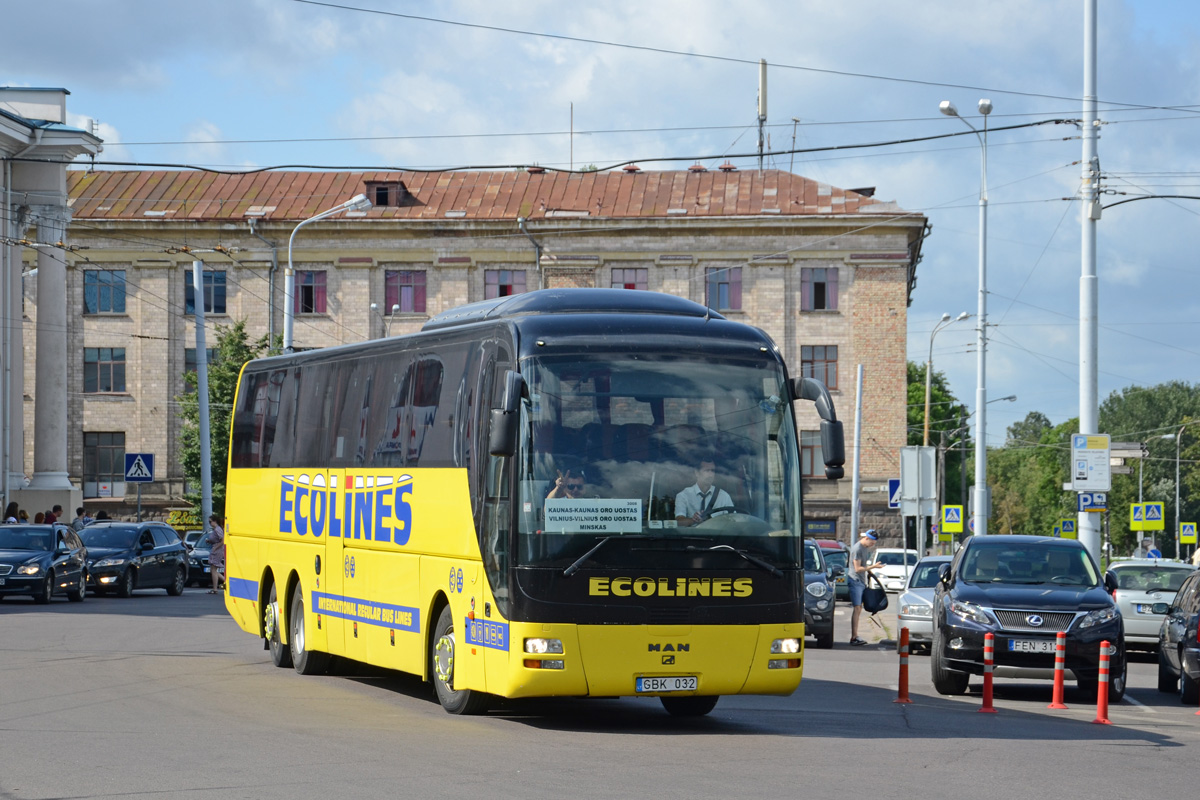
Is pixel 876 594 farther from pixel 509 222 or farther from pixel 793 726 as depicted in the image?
pixel 509 222

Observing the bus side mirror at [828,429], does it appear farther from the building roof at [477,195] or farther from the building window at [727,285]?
the building window at [727,285]

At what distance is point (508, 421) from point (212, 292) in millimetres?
57140

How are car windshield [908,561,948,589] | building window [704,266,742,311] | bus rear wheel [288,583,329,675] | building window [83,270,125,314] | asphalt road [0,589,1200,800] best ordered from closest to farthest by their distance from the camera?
asphalt road [0,589,1200,800]
bus rear wheel [288,583,329,675]
car windshield [908,561,948,589]
building window [704,266,742,311]
building window [83,270,125,314]

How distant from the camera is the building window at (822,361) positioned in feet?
215

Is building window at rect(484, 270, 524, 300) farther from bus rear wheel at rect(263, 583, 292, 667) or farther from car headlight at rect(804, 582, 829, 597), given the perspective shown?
bus rear wheel at rect(263, 583, 292, 667)

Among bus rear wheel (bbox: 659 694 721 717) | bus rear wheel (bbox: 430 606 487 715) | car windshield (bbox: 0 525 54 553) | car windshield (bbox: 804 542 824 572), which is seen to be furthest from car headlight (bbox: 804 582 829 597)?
car windshield (bbox: 0 525 54 553)

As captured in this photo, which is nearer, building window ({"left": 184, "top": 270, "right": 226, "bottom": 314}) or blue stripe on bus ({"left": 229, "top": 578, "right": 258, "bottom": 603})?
blue stripe on bus ({"left": 229, "top": 578, "right": 258, "bottom": 603})

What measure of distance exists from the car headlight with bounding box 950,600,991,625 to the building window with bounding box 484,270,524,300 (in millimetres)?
50009

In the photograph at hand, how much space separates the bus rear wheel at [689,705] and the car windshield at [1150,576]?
1380 cm

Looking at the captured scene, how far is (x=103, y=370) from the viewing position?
220ft

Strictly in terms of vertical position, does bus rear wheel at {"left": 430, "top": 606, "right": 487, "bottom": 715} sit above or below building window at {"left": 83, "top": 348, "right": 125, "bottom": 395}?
below

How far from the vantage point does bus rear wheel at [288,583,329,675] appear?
56.6ft

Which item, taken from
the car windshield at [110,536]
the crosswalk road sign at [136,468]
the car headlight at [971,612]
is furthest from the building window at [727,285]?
→ the car headlight at [971,612]

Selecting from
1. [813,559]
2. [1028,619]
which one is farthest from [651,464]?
[813,559]
